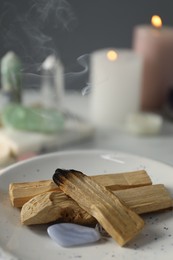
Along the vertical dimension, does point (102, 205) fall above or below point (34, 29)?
below

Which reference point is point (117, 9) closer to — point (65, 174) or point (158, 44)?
point (158, 44)

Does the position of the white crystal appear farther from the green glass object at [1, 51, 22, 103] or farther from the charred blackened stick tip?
the green glass object at [1, 51, 22, 103]

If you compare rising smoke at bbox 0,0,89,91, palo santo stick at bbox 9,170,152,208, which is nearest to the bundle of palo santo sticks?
palo santo stick at bbox 9,170,152,208

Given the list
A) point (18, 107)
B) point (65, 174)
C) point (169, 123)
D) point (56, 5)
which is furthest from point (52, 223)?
point (169, 123)

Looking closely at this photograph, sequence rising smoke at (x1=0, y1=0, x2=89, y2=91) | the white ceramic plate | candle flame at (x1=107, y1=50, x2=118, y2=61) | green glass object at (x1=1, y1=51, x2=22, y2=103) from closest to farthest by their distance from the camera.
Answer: the white ceramic plate < rising smoke at (x1=0, y1=0, x2=89, y2=91) < green glass object at (x1=1, y1=51, x2=22, y2=103) < candle flame at (x1=107, y1=50, x2=118, y2=61)

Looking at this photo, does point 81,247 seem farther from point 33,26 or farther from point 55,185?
point 33,26

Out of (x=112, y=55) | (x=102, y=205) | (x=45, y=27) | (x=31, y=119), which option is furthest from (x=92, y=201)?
(x=112, y=55)
